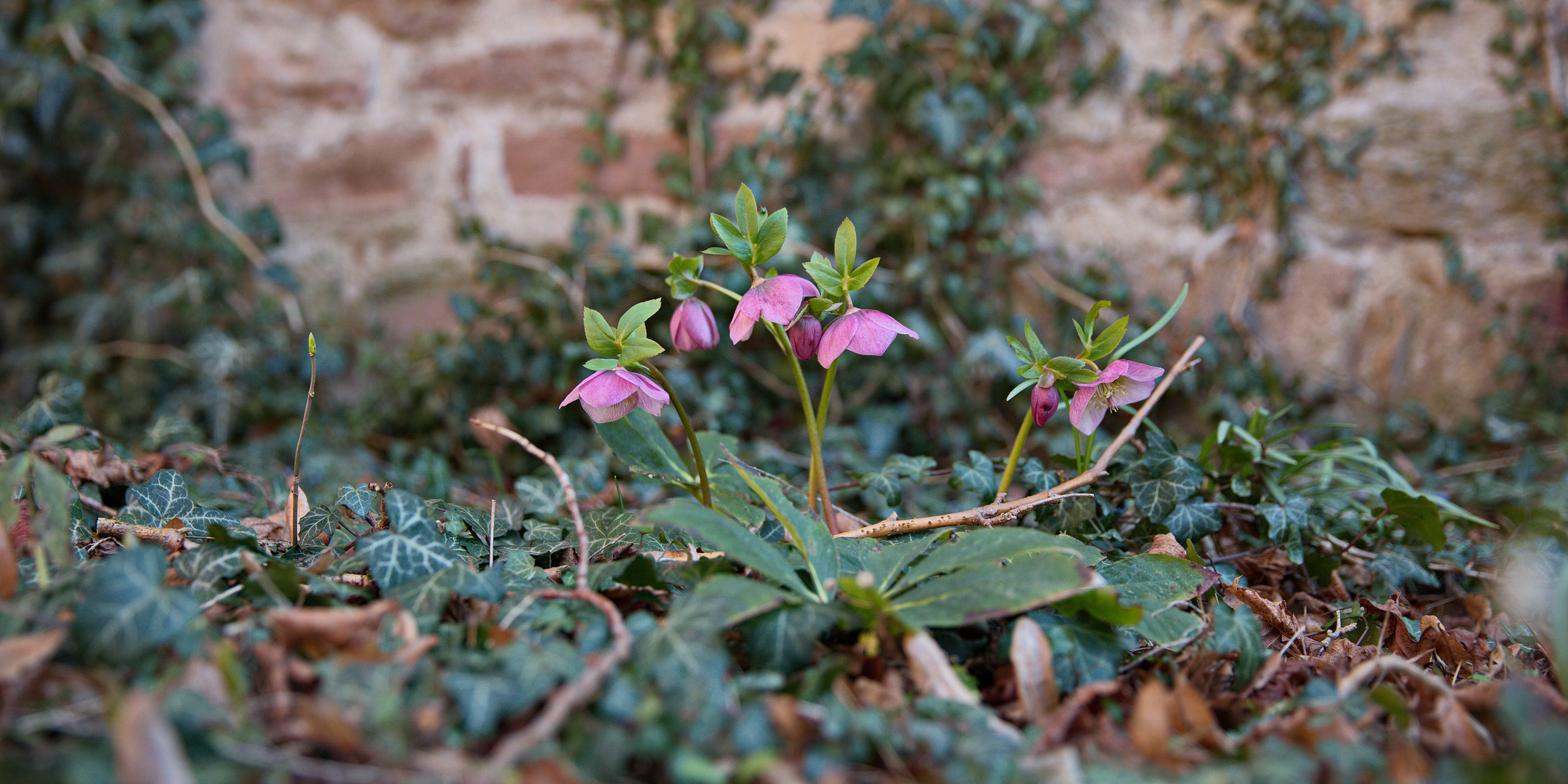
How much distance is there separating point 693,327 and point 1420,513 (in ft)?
2.74

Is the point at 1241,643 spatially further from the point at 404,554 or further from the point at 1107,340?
the point at 404,554

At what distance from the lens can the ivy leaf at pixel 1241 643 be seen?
0.72 m

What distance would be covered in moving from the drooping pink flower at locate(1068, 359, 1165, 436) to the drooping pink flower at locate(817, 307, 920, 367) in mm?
185

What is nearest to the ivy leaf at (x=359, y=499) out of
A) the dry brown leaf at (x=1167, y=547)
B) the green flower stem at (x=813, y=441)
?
the green flower stem at (x=813, y=441)

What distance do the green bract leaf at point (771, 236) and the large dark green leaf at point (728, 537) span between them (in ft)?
0.79

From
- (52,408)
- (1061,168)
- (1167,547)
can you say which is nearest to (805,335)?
(1167,547)

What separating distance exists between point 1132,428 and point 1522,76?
4.86 ft

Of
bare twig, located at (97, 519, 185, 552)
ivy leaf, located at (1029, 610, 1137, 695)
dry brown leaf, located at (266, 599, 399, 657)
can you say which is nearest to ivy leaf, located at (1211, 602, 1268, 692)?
ivy leaf, located at (1029, 610, 1137, 695)

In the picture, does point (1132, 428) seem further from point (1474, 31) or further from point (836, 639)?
point (1474, 31)

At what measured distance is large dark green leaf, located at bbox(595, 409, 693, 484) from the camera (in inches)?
35.2

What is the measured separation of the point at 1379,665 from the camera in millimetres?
681

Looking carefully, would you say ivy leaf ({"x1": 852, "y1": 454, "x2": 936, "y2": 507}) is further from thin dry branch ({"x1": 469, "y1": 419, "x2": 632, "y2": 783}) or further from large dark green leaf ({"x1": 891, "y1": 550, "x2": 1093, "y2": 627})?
thin dry branch ({"x1": 469, "y1": 419, "x2": 632, "y2": 783})

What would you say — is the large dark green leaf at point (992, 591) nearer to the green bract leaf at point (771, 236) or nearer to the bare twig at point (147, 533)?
the green bract leaf at point (771, 236)

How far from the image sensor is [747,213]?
2.54ft
